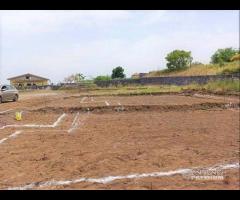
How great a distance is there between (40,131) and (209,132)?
489 cm

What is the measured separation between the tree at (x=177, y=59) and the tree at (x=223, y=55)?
5581 millimetres

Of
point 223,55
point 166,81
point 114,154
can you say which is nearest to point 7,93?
point 114,154

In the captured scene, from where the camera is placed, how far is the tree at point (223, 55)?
251ft

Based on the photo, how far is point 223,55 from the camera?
80.2m

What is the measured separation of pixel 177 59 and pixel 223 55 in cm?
982

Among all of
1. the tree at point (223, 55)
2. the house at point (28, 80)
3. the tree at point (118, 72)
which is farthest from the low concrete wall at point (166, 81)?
the house at point (28, 80)

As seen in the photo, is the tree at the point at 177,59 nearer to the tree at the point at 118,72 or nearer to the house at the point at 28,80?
the tree at the point at 118,72

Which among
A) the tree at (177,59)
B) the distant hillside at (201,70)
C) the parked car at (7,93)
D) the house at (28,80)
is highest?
the tree at (177,59)

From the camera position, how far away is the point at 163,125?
12.4 m

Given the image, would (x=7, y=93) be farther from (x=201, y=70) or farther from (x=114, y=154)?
(x=201, y=70)

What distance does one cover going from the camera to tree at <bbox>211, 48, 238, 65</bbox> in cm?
7646

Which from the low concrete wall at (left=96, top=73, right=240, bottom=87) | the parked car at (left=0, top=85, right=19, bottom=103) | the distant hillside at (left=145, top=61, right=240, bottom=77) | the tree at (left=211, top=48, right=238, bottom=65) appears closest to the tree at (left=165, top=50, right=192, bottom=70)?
the distant hillside at (left=145, top=61, right=240, bottom=77)

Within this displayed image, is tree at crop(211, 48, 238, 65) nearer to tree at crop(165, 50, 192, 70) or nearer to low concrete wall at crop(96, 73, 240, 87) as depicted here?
tree at crop(165, 50, 192, 70)

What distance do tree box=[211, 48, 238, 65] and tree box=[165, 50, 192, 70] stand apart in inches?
220
